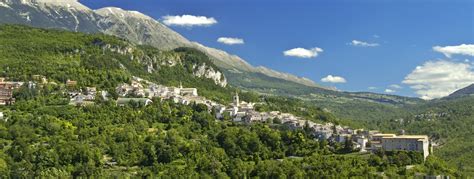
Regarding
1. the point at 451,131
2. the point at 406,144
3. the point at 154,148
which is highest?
the point at 451,131

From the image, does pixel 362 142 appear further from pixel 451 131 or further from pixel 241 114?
pixel 451 131

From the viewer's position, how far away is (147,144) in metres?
80.0

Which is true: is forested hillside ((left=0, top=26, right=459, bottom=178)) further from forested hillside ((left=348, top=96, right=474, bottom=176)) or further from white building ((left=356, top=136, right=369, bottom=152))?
forested hillside ((left=348, top=96, right=474, bottom=176))

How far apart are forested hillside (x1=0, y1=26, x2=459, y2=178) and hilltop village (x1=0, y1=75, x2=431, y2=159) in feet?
6.89

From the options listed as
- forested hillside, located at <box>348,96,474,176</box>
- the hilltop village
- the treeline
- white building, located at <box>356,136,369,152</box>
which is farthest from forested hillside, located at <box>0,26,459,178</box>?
forested hillside, located at <box>348,96,474,176</box>

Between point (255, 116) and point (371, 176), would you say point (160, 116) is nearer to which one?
point (255, 116)

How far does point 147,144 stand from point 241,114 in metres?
32.7

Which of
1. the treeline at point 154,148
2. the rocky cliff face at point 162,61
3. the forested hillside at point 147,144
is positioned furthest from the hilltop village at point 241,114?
the rocky cliff face at point 162,61

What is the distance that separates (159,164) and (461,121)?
111 m

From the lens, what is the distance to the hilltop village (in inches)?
3366

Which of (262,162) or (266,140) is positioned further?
(266,140)

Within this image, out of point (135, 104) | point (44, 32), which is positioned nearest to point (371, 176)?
point (135, 104)

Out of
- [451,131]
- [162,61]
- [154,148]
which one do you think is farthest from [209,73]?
[154,148]

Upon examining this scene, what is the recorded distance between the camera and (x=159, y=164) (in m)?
76.6
